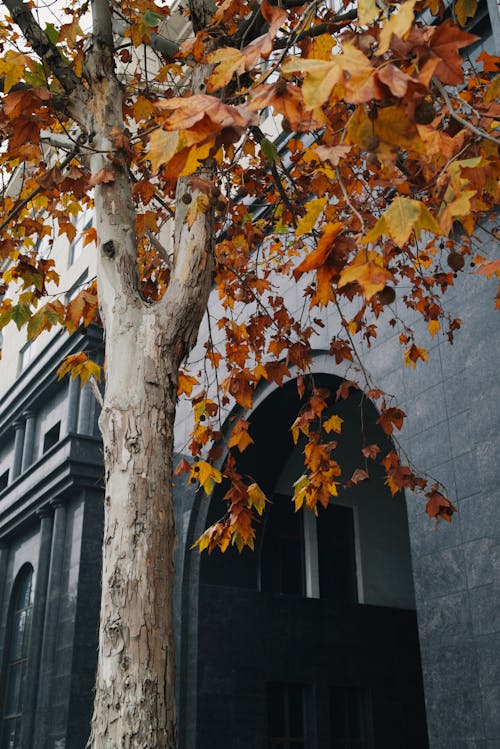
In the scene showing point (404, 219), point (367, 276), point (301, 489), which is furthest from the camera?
point (301, 489)

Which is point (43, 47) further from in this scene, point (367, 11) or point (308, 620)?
point (308, 620)

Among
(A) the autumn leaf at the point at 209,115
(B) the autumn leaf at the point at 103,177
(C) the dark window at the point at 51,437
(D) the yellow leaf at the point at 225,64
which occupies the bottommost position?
(A) the autumn leaf at the point at 209,115

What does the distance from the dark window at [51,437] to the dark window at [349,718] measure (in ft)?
25.1

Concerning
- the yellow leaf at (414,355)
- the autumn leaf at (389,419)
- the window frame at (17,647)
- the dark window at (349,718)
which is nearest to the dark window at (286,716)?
the dark window at (349,718)

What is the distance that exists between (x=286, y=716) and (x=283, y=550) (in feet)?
8.52

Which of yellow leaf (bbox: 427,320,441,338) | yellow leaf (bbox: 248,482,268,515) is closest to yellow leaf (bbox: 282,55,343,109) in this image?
yellow leaf (bbox: 248,482,268,515)

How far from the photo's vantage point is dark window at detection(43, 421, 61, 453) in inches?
639

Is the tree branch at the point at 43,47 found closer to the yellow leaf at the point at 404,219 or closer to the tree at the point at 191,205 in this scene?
the tree at the point at 191,205

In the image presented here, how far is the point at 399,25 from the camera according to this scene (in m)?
2.50

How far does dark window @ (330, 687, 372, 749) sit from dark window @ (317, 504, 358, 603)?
1522mm

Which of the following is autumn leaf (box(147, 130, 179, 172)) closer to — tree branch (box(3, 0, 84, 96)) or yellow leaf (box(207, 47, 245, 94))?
yellow leaf (box(207, 47, 245, 94))

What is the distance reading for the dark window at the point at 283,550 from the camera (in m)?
12.6

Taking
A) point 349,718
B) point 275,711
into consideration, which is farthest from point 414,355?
point 349,718

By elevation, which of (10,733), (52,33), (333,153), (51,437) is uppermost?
(51,437)
